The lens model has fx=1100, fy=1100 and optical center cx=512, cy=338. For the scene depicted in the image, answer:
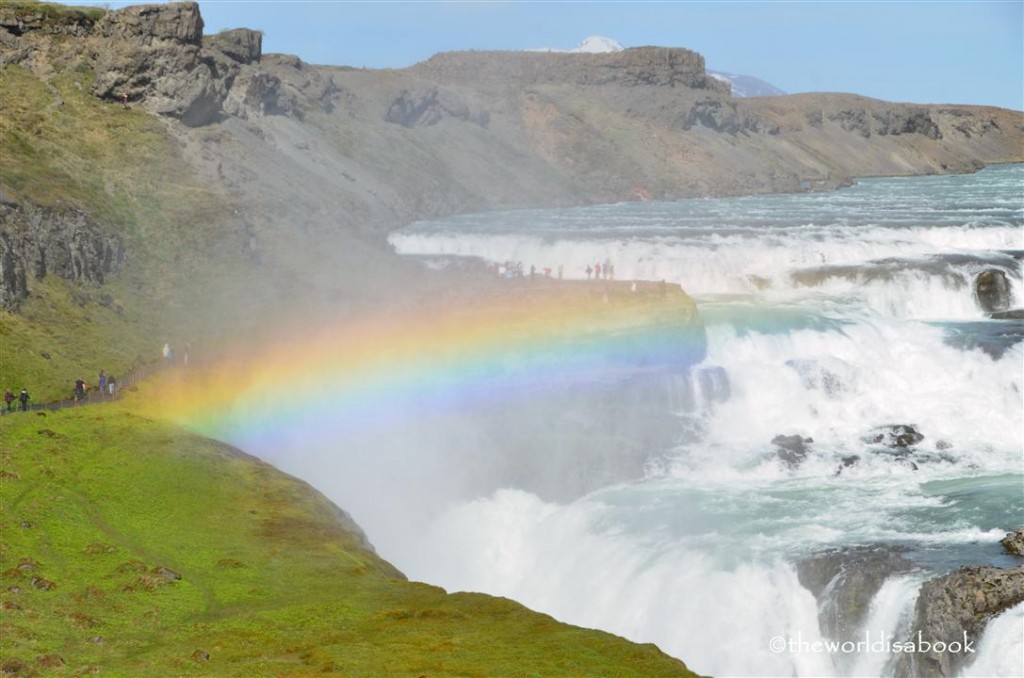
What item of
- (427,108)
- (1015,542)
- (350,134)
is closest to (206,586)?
(1015,542)

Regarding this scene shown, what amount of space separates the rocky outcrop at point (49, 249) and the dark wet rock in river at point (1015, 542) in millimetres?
46102

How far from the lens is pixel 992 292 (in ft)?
223

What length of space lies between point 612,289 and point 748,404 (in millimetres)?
10147

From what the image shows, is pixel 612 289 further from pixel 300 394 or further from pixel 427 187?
pixel 427 187

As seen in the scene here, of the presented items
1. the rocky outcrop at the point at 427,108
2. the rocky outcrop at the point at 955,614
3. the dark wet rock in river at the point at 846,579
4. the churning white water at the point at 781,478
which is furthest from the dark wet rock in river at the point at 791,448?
the rocky outcrop at the point at 427,108

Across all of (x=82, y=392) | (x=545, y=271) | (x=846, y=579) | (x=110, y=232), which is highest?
(x=110, y=232)

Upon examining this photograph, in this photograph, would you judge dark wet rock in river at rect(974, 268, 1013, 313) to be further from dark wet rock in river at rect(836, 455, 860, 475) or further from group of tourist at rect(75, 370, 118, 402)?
group of tourist at rect(75, 370, 118, 402)

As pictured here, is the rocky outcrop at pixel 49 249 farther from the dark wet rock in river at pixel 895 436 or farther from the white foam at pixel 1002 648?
the white foam at pixel 1002 648

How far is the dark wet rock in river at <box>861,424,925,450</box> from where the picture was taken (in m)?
49.4

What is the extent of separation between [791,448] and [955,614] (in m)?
20.1

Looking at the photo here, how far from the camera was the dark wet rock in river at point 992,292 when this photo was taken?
67688 millimetres

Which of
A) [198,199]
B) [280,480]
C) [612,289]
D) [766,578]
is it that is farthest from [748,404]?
[198,199]

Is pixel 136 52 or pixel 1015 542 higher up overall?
pixel 136 52

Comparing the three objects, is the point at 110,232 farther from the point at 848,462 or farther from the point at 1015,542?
the point at 1015,542
